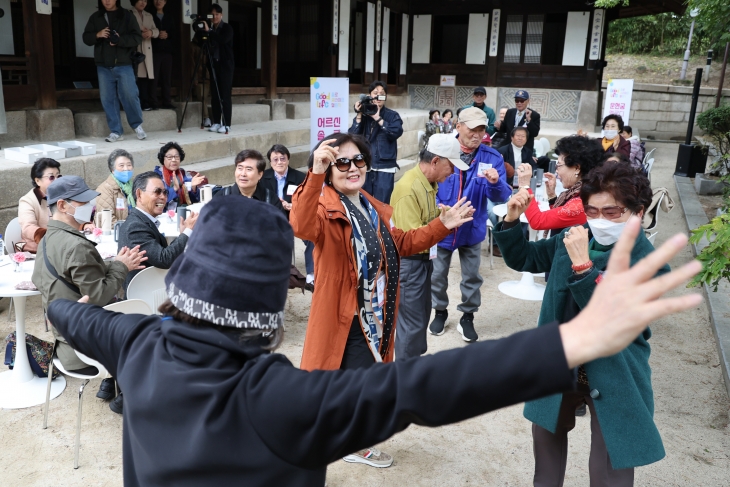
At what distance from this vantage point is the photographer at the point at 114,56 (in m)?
7.12

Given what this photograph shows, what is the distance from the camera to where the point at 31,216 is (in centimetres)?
462

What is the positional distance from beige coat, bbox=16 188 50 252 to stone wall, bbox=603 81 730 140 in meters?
18.8

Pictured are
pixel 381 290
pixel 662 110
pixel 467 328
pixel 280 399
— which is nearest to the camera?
pixel 280 399

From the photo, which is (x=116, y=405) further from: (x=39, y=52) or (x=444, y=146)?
(x=39, y=52)

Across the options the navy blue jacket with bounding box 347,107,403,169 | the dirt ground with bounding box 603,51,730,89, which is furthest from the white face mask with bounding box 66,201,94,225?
the dirt ground with bounding box 603,51,730,89

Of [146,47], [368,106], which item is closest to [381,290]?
[368,106]

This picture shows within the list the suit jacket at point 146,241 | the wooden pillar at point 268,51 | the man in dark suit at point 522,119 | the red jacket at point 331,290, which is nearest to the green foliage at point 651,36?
the wooden pillar at point 268,51

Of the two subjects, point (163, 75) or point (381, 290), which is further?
point (163, 75)

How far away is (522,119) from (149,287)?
5.51 meters

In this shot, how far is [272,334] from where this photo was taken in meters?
1.18

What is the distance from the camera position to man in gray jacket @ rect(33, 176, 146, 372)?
10.3 feet

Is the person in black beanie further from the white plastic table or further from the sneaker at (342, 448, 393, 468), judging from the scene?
the white plastic table

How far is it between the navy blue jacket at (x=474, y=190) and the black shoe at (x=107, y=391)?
99.1 inches

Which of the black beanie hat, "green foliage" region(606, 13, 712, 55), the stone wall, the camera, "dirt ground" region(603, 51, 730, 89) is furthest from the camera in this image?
"green foliage" region(606, 13, 712, 55)
